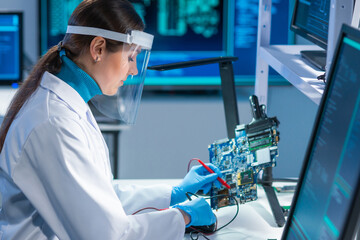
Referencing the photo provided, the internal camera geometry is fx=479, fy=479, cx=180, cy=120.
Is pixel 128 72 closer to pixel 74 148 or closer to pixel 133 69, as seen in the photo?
pixel 133 69

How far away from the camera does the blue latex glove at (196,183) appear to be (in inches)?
61.9

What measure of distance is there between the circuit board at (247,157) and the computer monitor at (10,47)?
2004 millimetres

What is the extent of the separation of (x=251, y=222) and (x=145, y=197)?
37cm

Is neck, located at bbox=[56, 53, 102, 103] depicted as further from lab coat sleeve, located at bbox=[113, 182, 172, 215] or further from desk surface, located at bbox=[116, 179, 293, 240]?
desk surface, located at bbox=[116, 179, 293, 240]

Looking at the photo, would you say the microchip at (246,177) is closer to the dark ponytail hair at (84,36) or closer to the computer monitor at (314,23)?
the computer monitor at (314,23)

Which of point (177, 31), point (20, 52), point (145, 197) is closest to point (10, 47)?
point (20, 52)

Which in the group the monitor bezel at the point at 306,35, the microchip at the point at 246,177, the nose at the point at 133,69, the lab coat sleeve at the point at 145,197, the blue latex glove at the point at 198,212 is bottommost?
the lab coat sleeve at the point at 145,197

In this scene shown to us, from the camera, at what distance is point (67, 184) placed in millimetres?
1152

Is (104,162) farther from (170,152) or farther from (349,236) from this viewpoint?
(170,152)

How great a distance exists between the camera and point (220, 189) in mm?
1587

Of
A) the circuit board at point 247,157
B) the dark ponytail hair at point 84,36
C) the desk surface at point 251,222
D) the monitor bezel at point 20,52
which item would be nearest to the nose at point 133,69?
the dark ponytail hair at point 84,36

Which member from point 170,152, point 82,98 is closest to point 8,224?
point 82,98

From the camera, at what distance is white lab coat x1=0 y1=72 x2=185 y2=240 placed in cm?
116

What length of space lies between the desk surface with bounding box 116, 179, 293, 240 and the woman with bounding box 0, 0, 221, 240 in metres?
0.12
